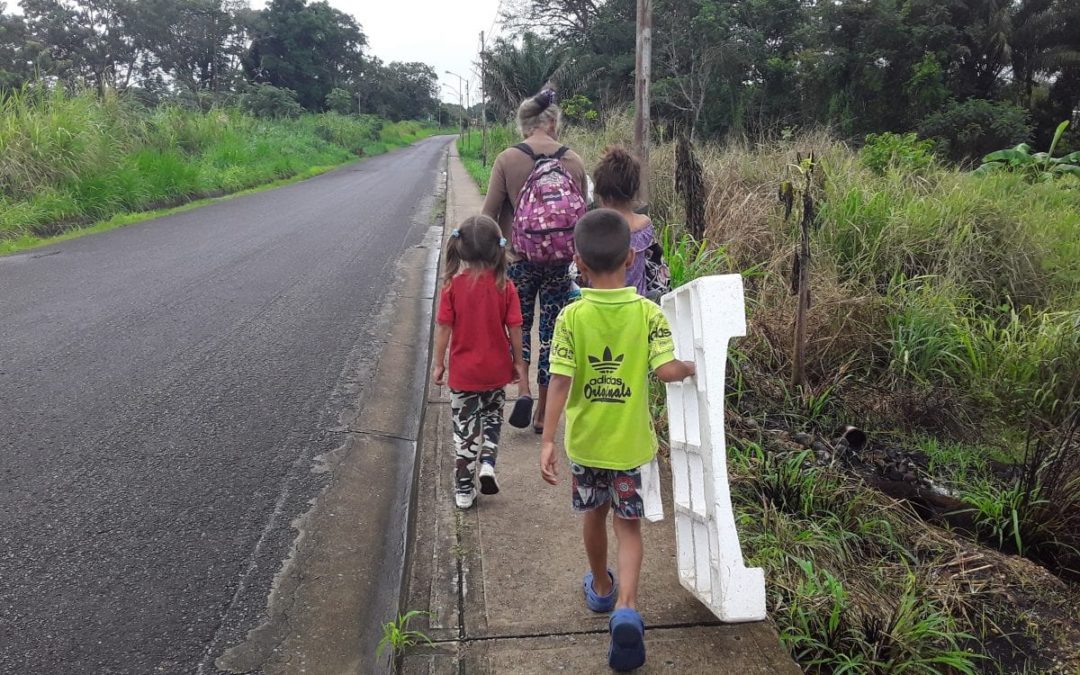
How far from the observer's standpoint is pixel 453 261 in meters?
3.29

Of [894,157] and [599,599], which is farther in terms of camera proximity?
[894,157]

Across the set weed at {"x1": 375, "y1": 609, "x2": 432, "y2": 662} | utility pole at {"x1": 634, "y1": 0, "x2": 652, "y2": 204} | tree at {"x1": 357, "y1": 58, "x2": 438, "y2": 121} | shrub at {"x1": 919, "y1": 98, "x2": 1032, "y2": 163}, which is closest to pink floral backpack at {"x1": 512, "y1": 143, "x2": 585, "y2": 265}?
weed at {"x1": 375, "y1": 609, "x2": 432, "y2": 662}

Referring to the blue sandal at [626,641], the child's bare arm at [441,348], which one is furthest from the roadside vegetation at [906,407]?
the child's bare arm at [441,348]

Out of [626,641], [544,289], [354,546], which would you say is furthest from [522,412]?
[626,641]

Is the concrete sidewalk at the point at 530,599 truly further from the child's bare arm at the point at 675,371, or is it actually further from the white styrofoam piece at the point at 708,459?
the child's bare arm at the point at 675,371

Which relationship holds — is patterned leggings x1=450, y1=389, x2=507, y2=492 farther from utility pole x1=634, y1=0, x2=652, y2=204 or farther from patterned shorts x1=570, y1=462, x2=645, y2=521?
utility pole x1=634, y1=0, x2=652, y2=204

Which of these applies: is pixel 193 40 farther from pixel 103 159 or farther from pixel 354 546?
pixel 354 546

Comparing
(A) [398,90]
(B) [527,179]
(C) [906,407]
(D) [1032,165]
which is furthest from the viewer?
(A) [398,90]

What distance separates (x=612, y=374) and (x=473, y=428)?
1197mm

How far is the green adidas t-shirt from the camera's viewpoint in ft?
7.66

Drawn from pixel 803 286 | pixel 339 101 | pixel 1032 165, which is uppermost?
pixel 339 101

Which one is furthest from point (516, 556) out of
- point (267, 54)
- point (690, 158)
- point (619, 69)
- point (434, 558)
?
point (267, 54)

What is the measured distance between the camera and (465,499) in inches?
130

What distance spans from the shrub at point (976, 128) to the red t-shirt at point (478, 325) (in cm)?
1937
